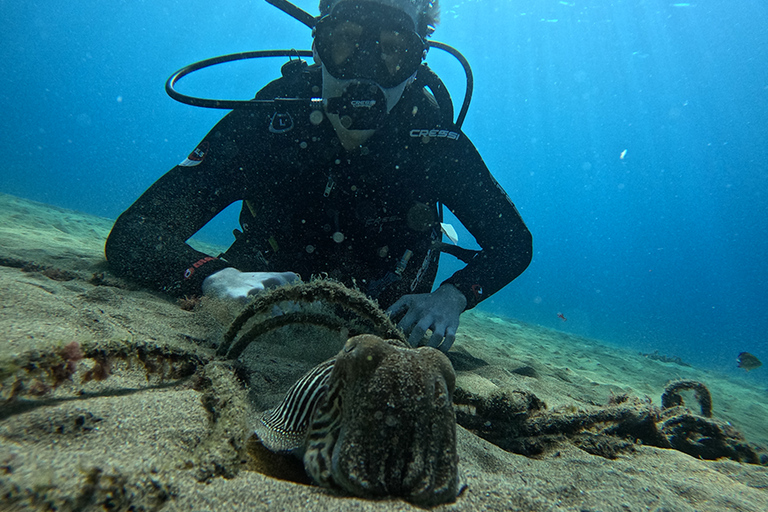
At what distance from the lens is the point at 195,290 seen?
9.96 ft

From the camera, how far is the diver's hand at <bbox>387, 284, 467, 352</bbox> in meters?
2.75

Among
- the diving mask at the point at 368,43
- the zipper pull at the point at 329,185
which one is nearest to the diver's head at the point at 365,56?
the diving mask at the point at 368,43

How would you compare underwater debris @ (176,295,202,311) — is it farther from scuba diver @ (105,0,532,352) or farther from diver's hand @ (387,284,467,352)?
diver's hand @ (387,284,467,352)

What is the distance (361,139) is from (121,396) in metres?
3.31

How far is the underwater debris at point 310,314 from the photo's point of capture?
1.83 m

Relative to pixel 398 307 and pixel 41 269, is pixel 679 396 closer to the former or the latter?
pixel 398 307

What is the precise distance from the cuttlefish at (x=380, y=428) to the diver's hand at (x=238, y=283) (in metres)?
1.54

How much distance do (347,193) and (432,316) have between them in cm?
186

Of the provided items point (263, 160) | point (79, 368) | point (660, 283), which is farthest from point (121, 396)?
point (660, 283)

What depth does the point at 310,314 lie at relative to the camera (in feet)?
6.35

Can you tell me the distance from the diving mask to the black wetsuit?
1.51 ft

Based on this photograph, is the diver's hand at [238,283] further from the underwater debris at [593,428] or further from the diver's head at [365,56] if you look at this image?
the diver's head at [365,56]

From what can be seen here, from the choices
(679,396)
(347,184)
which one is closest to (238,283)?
(347,184)

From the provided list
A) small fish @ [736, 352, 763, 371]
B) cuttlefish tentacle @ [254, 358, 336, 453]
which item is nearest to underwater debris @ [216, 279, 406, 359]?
cuttlefish tentacle @ [254, 358, 336, 453]
